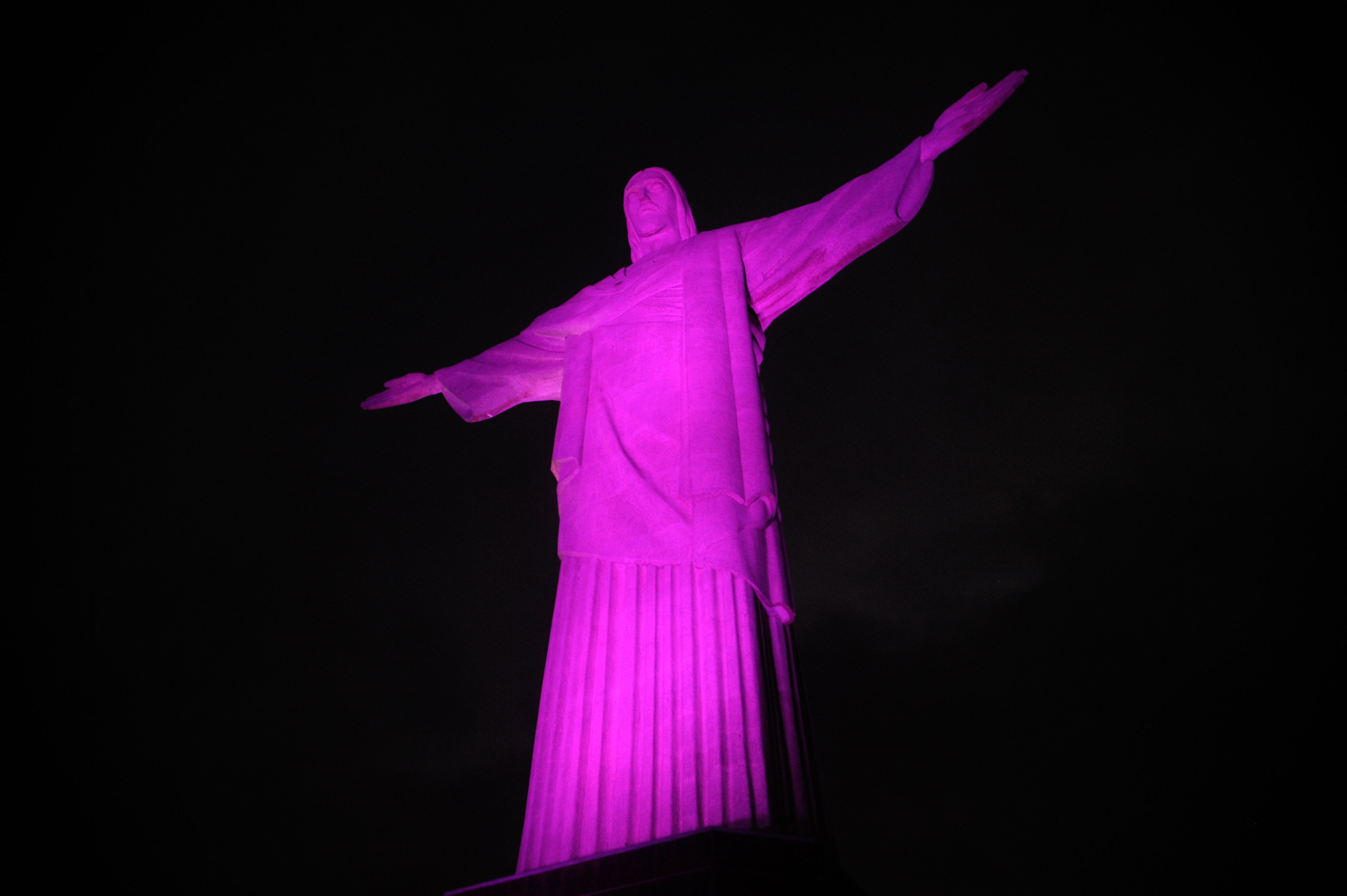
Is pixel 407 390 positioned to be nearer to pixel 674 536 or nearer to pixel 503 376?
pixel 503 376

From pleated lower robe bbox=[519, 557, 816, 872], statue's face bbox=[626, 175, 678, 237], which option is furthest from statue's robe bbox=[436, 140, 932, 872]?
statue's face bbox=[626, 175, 678, 237]

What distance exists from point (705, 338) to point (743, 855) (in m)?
3.51

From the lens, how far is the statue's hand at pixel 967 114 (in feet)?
19.5

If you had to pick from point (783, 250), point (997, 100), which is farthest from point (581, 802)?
point (997, 100)

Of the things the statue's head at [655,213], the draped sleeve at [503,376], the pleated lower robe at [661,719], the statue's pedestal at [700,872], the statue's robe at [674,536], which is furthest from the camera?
the statue's head at [655,213]

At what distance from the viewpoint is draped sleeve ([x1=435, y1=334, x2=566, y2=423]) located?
23.8ft

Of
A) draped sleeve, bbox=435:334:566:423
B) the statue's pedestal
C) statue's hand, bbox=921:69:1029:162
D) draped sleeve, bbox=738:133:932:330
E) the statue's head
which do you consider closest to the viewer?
the statue's pedestal

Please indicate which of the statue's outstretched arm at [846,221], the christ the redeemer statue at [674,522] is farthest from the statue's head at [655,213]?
the statue's outstretched arm at [846,221]

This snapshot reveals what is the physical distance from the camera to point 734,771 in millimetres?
4340

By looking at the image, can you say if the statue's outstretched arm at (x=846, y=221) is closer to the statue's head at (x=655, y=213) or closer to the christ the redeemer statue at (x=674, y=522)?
the christ the redeemer statue at (x=674, y=522)

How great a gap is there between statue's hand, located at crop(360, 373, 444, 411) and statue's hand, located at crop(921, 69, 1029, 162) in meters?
4.14

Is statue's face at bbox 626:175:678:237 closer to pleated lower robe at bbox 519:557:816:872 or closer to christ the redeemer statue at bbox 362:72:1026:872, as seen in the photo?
christ the redeemer statue at bbox 362:72:1026:872

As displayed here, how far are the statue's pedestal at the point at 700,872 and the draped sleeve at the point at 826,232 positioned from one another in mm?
4228

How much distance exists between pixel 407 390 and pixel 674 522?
310 centimetres
